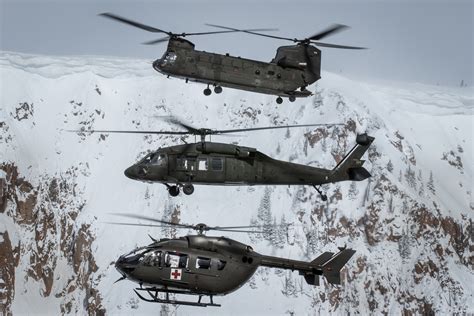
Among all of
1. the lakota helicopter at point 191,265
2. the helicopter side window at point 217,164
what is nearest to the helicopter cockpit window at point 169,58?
→ the helicopter side window at point 217,164

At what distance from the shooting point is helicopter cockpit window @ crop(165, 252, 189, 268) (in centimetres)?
5028

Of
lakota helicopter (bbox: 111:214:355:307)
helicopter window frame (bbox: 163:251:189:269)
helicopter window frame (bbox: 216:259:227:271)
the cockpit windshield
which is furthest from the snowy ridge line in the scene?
helicopter window frame (bbox: 163:251:189:269)

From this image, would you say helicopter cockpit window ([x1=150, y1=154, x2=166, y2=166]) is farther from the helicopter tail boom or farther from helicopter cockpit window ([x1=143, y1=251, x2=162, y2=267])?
the helicopter tail boom

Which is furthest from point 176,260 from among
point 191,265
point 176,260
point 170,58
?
point 170,58

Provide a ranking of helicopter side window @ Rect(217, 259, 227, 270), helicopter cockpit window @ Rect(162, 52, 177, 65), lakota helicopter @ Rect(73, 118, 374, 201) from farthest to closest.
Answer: helicopter cockpit window @ Rect(162, 52, 177, 65), lakota helicopter @ Rect(73, 118, 374, 201), helicopter side window @ Rect(217, 259, 227, 270)

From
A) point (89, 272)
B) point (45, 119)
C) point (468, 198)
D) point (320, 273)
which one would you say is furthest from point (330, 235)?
point (320, 273)

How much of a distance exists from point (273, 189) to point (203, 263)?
139413 mm

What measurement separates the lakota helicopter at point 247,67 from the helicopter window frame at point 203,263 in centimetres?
1246

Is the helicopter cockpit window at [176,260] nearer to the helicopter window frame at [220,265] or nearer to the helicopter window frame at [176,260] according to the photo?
the helicopter window frame at [176,260]

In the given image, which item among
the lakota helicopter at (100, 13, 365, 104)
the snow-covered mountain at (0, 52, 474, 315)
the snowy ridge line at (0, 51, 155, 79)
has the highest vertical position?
the snowy ridge line at (0, 51, 155, 79)

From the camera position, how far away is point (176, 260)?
5038 cm

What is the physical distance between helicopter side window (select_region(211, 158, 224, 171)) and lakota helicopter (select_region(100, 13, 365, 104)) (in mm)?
5974

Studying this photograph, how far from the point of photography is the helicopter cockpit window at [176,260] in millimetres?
50284

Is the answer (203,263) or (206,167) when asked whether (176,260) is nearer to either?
(203,263)
